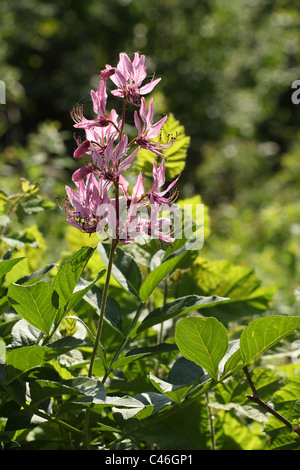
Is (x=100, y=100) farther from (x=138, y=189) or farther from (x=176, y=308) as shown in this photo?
(x=176, y=308)

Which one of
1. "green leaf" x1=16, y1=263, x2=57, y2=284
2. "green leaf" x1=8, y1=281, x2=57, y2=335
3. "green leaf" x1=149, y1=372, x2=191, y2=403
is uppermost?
"green leaf" x1=16, y1=263, x2=57, y2=284

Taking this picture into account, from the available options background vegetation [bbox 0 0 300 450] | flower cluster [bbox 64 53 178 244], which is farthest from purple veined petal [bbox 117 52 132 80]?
background vegetation [bbox 0 0 300 450]

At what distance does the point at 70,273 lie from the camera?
640 mm

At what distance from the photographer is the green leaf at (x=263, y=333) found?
23.9 inches

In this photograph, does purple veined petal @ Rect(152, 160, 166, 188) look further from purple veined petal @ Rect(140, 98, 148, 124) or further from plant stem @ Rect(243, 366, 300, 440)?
plant stem @ Rect(243, 366, 300, 440)

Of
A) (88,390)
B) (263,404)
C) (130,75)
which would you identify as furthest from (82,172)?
(263,404)

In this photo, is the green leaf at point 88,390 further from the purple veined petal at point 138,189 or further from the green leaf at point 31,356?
the purple veined petal at point 138,189

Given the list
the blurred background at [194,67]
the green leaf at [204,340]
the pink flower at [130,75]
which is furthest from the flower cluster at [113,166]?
the blurred background at [194,67]

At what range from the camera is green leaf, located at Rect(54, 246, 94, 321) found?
2.09 ft

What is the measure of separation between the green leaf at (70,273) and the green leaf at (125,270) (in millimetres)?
144

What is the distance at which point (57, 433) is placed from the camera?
889 millimetres

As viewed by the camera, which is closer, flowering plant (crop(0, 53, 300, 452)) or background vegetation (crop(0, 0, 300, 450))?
flowering plant (crop(0, 53, 300, 452))

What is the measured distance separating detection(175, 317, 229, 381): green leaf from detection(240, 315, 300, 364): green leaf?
23 millimetres
